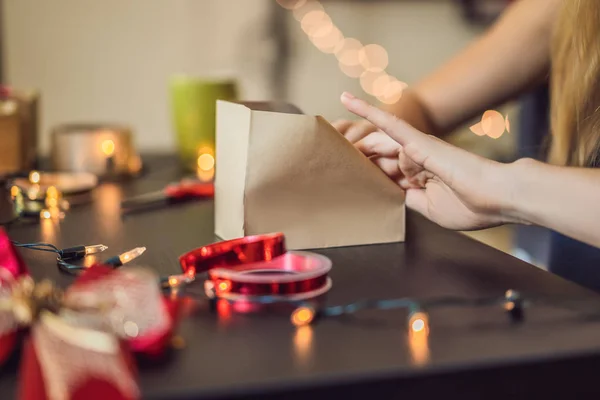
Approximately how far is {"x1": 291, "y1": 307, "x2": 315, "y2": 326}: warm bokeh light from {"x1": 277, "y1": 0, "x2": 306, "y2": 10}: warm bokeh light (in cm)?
209

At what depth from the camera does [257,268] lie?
56 centimetres

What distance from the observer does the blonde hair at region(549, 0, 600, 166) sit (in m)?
0.80

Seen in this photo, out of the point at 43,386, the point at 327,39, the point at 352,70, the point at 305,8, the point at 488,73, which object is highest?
the point at 305,8

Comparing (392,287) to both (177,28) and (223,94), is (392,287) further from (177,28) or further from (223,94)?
(177,28)

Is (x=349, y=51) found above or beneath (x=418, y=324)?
above

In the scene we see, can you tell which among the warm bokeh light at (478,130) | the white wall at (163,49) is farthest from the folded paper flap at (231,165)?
the warm bokeh light at (478,130)

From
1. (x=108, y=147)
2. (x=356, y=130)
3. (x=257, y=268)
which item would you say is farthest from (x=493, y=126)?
(x=257, y=268)

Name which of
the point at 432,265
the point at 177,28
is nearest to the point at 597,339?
the point at 432,265

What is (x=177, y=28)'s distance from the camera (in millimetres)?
2301

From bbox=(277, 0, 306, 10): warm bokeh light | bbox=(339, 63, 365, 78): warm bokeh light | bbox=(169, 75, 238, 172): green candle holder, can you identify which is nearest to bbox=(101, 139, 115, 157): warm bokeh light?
bbox=(169, 75, 238, 172): green candle holder

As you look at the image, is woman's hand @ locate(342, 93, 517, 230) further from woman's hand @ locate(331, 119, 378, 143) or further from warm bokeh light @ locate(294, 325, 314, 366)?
warm bokeh light @ locate(294, 325, 314, 366)

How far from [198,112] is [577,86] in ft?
1.94

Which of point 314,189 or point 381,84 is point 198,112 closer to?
point 314,189

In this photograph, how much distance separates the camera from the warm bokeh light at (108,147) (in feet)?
3.32
